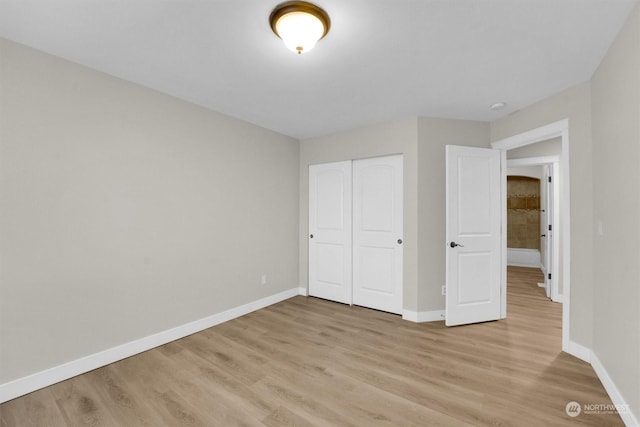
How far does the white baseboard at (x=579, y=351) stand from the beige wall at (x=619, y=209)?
0.13 metres

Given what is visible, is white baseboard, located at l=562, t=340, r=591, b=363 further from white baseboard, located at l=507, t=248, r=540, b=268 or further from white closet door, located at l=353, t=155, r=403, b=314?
white baseboard, located at l=507, t=248, r=540, b=268

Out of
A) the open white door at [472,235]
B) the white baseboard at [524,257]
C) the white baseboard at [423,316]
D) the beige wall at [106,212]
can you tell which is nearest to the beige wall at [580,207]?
the open white door at [472,235]

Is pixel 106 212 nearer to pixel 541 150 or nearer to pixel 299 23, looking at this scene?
pixel 299 23

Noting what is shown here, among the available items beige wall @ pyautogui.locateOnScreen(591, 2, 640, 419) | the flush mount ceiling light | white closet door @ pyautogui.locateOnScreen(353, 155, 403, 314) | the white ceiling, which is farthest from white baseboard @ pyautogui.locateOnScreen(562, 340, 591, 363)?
the flush mount ceiling light

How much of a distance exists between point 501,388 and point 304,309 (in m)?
2.33

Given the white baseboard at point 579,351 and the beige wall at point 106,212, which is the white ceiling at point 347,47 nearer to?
the beige wall at point 106,212

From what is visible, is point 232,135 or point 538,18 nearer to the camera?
point 538,18

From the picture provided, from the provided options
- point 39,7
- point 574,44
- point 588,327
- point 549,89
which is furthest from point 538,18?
point 39,7

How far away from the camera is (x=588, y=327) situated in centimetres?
241

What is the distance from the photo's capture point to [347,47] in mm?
1985

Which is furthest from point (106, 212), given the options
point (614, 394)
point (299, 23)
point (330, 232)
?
point (614, 394)

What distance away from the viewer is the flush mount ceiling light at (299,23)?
1.57 m

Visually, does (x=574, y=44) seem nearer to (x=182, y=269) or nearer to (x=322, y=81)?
(x=322, y=81)

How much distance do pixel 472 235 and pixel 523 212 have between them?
4.94 m
